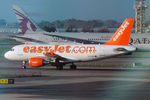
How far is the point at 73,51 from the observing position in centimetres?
3622

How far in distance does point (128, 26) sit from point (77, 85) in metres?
17.1

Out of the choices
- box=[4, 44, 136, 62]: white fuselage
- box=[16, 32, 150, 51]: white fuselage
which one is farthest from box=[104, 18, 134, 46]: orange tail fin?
box=[16, 32, 150, 51]: white fuselage

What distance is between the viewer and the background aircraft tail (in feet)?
219

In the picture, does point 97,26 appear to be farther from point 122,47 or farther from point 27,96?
point 27,96

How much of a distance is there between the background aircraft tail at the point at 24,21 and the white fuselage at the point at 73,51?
1149 inches

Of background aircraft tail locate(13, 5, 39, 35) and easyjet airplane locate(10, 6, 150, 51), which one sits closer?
easyjet airplane locate(10, 6, 150, 51)

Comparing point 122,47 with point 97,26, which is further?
point 97,26

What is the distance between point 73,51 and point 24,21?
107 feet

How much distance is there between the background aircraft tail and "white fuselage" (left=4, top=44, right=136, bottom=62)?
29.2 m

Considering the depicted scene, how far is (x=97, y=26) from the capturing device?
13662cm

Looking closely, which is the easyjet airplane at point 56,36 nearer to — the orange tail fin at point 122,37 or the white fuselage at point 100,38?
the white fuselage at point 100,38

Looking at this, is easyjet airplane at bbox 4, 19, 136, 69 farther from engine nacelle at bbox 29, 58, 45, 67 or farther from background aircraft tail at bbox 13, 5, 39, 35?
background aircraft tail at bbox 13, 5, 39, 35

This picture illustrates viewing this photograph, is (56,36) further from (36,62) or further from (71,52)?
(36,62)

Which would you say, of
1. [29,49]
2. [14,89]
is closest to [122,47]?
[29,49]
